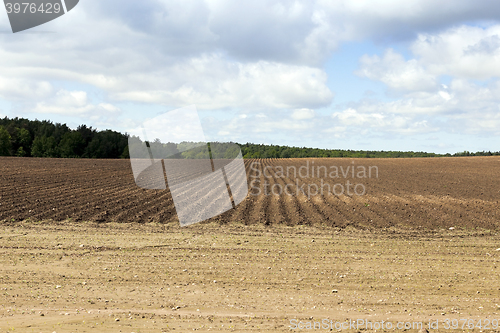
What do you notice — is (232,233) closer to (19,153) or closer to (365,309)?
(365,309)

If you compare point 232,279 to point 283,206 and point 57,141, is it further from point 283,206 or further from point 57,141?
point 57,141

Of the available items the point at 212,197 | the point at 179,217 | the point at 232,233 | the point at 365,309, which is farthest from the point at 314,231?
the point at 212,197

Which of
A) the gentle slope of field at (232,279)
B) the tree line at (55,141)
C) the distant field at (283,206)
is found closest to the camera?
the gentle slope of field at (232,279)

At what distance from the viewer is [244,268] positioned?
806 centimetres

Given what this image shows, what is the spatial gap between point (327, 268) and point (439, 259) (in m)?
3.02

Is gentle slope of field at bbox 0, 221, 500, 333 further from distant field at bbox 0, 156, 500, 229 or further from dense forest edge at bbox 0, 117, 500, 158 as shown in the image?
dense forest edge at bbox 0, 117, 500, 158

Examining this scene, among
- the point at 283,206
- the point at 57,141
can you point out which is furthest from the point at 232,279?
the point at 57,141

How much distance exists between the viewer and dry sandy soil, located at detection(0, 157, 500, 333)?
18.8ft

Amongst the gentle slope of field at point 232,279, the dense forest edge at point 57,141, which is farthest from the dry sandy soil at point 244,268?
the dense forest edge at point 57,141

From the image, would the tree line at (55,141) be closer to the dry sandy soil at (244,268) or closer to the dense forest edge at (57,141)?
the dense forest edge at (57,141)

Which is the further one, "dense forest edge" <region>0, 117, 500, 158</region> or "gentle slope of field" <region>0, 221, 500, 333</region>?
"dense forest edge" <region>0, 117, 500, 158</region>

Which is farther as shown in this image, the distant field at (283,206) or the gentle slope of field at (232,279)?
the distant field at (283,206)

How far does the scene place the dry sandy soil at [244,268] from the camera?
18.8 ft

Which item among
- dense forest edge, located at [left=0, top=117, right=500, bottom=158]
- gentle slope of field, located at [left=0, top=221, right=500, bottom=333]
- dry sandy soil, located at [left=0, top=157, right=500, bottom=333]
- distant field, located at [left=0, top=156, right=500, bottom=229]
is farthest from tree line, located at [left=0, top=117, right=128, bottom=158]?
gentle slope of field, located at [left=0, top=221, right=500, bottom=333]
